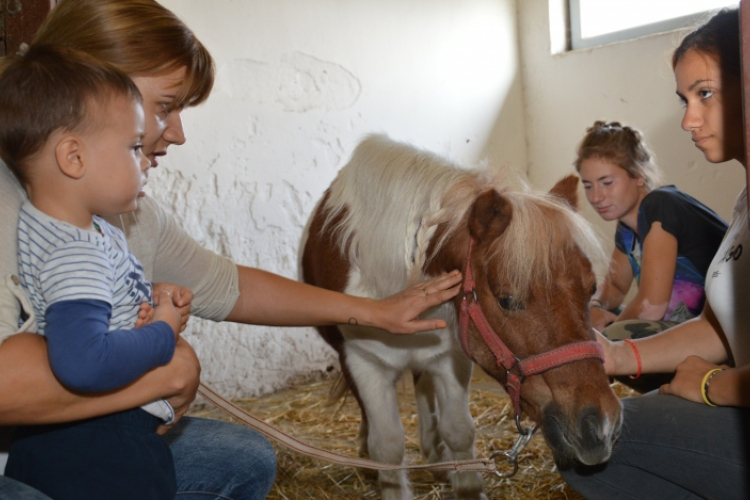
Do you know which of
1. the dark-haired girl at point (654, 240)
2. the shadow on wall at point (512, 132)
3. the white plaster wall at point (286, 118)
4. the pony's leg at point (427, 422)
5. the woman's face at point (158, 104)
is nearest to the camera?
the woman's face at point (158, 104)

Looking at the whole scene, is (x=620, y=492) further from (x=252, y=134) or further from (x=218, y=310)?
(x=252, y=134)

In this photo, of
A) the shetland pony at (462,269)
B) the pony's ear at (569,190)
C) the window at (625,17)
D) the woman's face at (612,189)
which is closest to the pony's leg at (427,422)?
the shetland pony at (462,269)

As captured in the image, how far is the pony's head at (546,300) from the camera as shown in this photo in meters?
1.44

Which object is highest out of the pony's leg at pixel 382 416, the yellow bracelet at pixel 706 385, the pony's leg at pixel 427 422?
the yellow bracelet at pixel 706 385

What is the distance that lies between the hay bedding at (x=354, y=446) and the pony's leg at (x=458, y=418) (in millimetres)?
228

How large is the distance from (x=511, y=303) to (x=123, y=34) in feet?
3.30

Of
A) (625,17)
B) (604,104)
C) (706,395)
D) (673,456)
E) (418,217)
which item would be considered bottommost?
(673,456)

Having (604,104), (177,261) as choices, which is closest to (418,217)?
(177,261)

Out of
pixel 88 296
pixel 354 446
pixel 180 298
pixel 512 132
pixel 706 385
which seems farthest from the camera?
pixel 512 132

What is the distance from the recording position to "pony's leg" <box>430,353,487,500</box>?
219cm

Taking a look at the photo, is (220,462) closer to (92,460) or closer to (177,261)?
(92,460)

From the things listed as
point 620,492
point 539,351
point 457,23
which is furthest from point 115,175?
point 457,23

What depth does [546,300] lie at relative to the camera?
1520mm

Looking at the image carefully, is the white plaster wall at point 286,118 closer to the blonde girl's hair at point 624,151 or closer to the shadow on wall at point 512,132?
the shadow on wall at point 512,132
